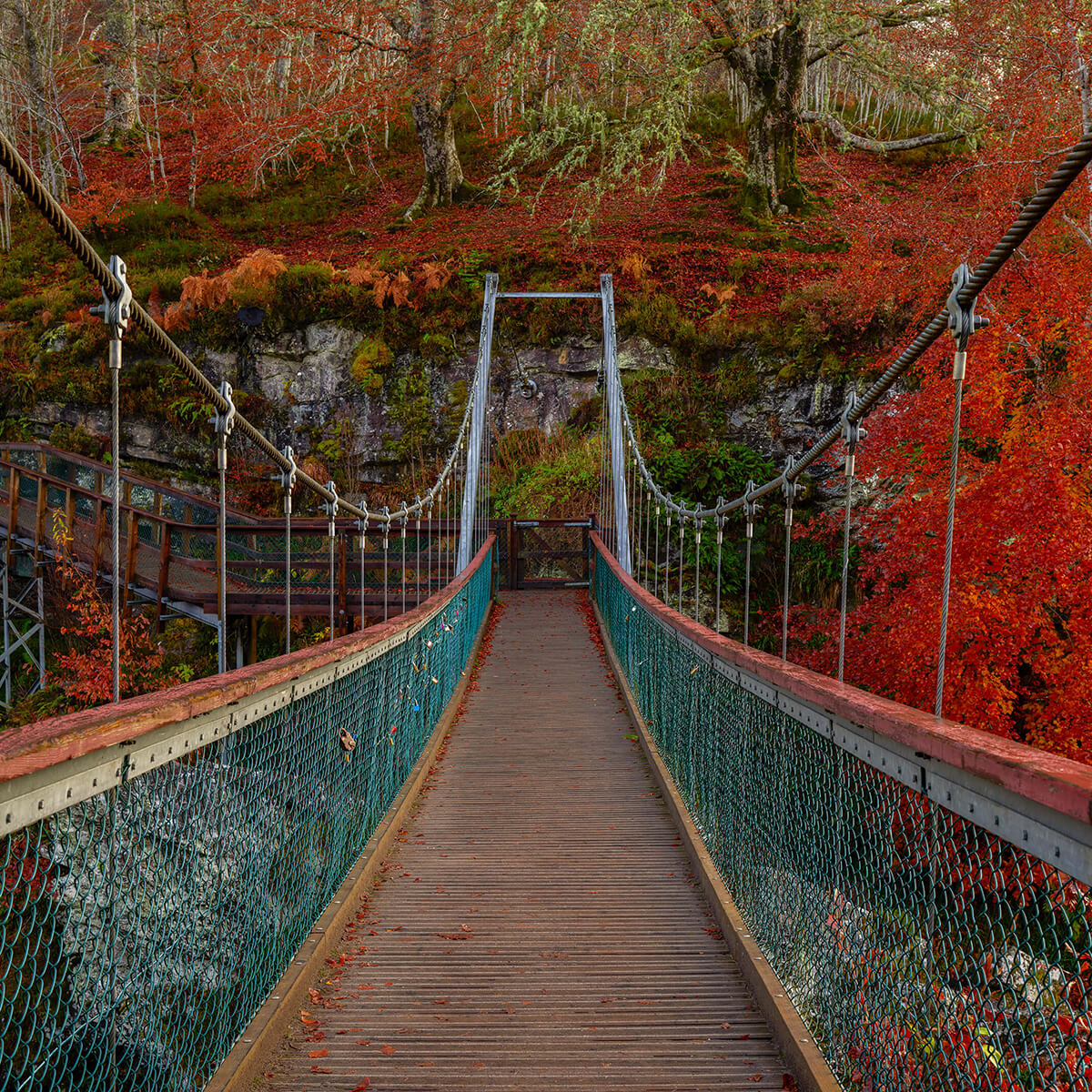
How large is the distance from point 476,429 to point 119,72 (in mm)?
15765

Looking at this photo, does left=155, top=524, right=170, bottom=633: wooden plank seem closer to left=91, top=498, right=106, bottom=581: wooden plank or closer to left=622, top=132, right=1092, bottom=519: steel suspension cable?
left=91, top=498, right=106, bottom=581: wooden plank

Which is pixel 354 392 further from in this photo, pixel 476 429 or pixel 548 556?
pixel 548 556

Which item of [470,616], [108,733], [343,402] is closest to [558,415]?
[343,402]

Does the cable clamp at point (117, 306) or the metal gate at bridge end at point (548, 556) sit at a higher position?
the cable clamp at point (117, 306)

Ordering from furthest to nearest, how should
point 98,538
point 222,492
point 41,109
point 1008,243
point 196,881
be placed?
1. point 41,109
2. point 98,538
3. point 222,492
4. point 196,881
5. point 1008,243

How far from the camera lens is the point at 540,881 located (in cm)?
410

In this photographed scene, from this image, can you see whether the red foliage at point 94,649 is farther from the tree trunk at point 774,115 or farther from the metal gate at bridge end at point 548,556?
the tree trunk at point 774,115

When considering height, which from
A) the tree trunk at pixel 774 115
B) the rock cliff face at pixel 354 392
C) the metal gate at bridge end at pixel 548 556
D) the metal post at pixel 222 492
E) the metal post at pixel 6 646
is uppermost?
the tree trunk at pixel 774 115

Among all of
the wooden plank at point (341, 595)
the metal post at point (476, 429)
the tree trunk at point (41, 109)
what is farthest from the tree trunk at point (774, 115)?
the tree trunk at point (41, 109)

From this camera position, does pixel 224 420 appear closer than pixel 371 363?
Yes

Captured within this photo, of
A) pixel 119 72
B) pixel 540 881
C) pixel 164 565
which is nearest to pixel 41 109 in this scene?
pixel 119 72

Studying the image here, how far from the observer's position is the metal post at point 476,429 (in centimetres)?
1150

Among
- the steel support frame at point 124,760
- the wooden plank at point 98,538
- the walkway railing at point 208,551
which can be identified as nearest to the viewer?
the steel support frame at point 124,760

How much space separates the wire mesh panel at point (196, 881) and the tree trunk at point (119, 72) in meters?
22.6
